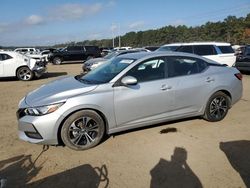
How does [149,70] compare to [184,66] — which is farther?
[184,66]

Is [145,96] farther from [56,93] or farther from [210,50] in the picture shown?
[210,50]

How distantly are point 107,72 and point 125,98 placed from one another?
822 mm

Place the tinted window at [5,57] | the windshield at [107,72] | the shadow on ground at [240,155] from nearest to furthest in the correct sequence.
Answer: the shadow on ground at [240,155]
the windshield at [107,72]
the tinted window at [5,57]

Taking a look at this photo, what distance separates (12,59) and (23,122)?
11.7m

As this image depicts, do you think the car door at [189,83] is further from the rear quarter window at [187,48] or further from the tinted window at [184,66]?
the rear quarter window at [187,48]

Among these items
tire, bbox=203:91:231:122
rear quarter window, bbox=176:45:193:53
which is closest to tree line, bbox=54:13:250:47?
rear quarter window, bbox=176:45:193:53

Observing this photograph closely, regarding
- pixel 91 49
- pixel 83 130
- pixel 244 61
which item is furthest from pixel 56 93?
pixel 91 49

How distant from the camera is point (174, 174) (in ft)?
14.5

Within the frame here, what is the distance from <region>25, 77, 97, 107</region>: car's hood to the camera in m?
5.24

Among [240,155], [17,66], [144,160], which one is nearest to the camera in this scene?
[144,160]

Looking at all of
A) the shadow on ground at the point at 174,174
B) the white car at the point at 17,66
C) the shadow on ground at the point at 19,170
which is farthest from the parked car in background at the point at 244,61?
the shadow on ground at the point at 19,170

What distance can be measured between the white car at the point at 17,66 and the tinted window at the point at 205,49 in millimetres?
8305

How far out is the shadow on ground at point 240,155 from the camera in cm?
445

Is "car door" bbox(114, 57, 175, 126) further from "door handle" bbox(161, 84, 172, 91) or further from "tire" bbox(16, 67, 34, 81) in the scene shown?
"tire" bbox(16, 67, 34, 81)
